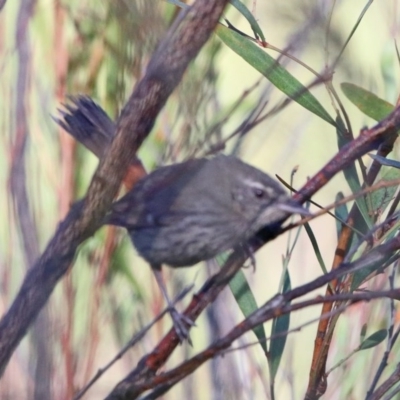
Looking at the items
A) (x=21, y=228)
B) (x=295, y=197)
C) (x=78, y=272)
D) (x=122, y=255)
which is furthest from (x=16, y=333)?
(x=122, y=255)

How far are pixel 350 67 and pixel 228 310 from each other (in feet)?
3.92

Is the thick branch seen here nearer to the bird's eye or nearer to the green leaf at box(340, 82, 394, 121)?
the green leaf at box(340, 82, 394, 121)

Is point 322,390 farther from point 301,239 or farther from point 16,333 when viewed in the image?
point 301,239

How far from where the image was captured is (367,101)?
6.39 feet

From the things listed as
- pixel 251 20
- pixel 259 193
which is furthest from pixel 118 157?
pixel 259 193

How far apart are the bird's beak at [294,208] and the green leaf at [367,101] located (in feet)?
0.96

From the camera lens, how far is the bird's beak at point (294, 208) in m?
2.13

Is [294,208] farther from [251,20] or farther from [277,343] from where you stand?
[251,20]

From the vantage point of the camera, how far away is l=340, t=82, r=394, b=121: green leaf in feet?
6.22

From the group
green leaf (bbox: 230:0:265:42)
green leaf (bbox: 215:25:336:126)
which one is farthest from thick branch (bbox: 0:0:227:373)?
green leaf (bbox: 215:25:336:126)

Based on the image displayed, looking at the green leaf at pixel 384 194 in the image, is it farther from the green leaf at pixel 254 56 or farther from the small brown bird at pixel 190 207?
the small brown bird at pixel 190 207

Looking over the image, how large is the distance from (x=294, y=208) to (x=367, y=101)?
0.38m

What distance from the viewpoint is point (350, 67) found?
2115mm

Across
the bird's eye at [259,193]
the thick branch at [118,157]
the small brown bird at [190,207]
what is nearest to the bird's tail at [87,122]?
the small brown bird at [190,207]
